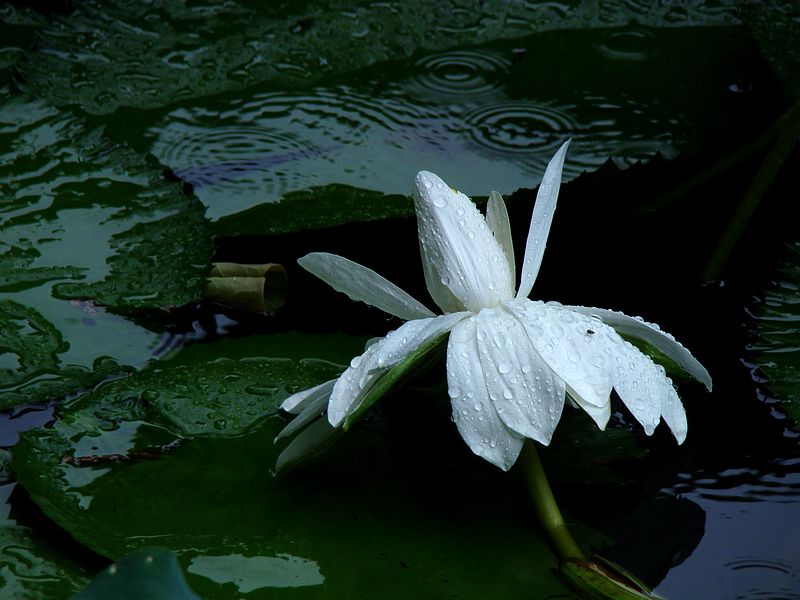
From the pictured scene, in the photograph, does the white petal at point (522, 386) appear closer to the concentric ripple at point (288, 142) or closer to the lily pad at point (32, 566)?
the lily pad at point (32, 566)

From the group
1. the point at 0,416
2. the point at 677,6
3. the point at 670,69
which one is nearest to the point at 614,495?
the point at 0,416

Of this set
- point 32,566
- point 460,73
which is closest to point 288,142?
point 460,73

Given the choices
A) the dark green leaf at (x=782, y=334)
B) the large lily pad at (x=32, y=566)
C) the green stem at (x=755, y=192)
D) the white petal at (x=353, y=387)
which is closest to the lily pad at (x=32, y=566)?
the large lily pad at (x=32, y=566)

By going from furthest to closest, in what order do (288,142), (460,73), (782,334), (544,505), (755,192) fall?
(460,73) < (288,142) < (755,192) < (782,334) < (544,505)

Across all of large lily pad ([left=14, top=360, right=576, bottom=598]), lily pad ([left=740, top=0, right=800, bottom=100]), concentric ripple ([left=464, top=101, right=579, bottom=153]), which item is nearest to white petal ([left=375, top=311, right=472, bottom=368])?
large lily pad ([left=14, top=360, right=576, bottom=598])

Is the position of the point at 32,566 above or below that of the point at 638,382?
below

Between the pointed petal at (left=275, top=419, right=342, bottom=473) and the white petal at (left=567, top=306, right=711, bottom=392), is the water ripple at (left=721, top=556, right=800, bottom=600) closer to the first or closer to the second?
the white petal at (left=567, top=306, right=711, bottom=392)

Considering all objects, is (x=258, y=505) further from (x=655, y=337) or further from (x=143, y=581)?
(x=655, y=337)
